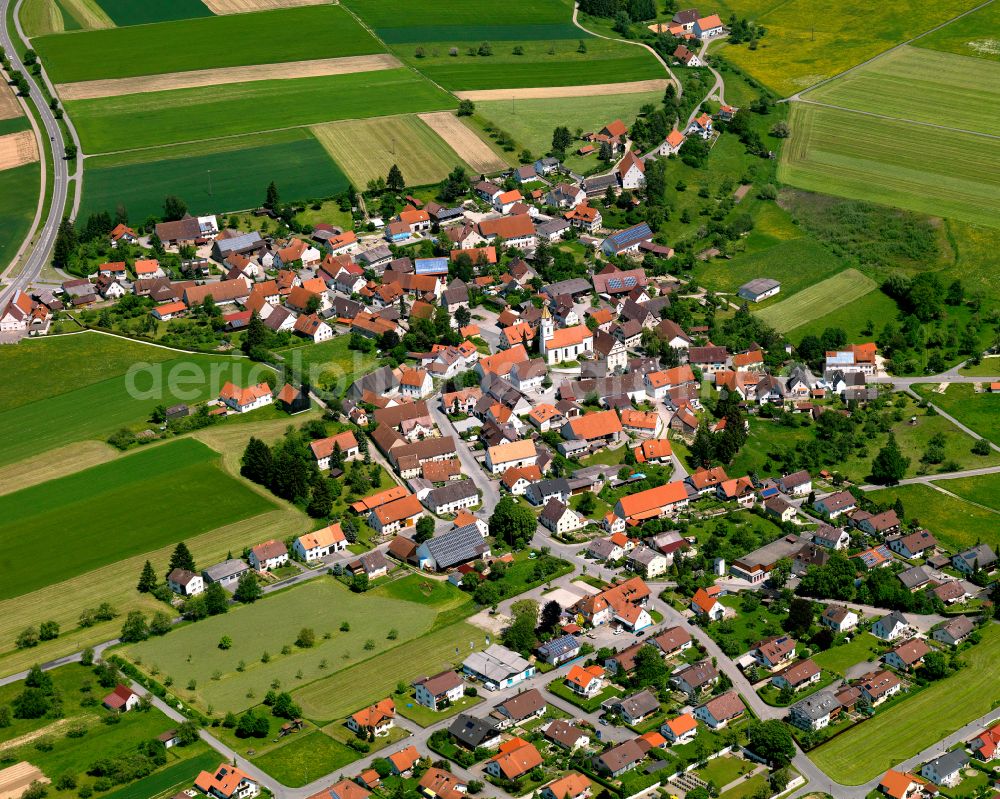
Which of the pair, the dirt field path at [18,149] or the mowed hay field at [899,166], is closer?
the mowed hay field at [899,166]

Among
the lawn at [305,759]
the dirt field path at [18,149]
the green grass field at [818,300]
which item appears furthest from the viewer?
the dirt field path at [18,149]

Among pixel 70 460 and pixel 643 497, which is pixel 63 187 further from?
pixel 643 497

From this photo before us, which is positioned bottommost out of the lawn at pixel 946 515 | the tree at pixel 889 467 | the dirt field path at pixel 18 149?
the lawn at pixel 946 515

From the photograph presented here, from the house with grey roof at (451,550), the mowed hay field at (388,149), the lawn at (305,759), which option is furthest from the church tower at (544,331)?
the lawn at (305,759)

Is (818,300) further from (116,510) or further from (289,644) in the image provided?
(116,510)

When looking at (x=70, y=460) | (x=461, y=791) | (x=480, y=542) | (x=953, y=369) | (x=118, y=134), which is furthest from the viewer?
(x=118, y=134)

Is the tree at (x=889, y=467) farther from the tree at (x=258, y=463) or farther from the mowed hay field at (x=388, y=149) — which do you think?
the mowed hay field at (x=388, y=149)

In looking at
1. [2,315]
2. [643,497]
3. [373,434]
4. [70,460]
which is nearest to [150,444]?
[70,460]
